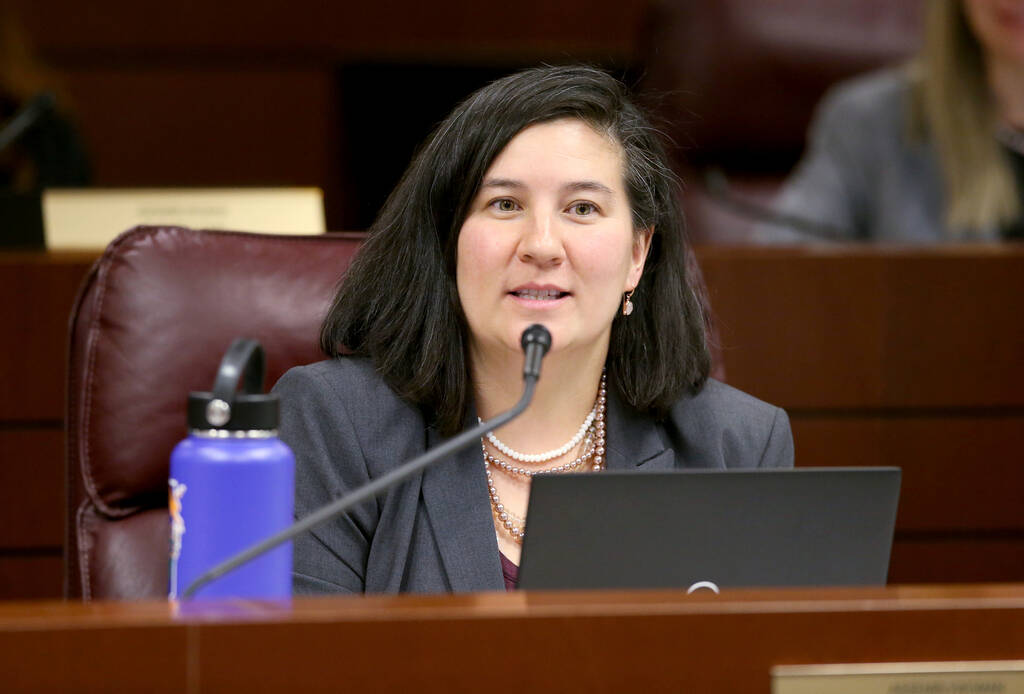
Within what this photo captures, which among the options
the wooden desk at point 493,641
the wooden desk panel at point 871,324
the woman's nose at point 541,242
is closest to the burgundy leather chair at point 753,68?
the wooden desk panel at point 871,324

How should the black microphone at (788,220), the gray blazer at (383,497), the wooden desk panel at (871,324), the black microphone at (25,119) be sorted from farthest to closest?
the black microphone at (25,119) < the black microphone at (788,220) < the wooden desk panel at (871,324) < the gray blazer at (383,497)

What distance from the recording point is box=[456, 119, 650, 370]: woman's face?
140cm

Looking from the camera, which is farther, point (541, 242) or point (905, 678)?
point (541, 242)

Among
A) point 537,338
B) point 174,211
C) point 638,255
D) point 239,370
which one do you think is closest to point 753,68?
point 174,211

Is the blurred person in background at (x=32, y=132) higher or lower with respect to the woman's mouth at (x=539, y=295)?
higher

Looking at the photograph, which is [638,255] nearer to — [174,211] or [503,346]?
[503,346]

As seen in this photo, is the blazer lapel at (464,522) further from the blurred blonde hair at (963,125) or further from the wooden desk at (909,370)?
the blurred blonde hair at (963,125)

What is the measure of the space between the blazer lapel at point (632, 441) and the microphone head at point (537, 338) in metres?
0.29

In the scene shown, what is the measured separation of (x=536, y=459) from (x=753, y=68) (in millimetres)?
1616

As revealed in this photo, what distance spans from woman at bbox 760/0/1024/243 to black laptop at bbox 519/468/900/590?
1.51 metres

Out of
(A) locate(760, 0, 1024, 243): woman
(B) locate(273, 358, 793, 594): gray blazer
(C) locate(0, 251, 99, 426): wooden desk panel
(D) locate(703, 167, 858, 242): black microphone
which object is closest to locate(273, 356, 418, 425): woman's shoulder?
(B) locate(273, 358, 793, 594): gray blazer

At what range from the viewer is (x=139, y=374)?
1419 millimetres

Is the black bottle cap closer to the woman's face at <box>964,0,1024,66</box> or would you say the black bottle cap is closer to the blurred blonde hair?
the blurred blonde hair

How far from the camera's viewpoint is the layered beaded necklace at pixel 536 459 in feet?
4.75
